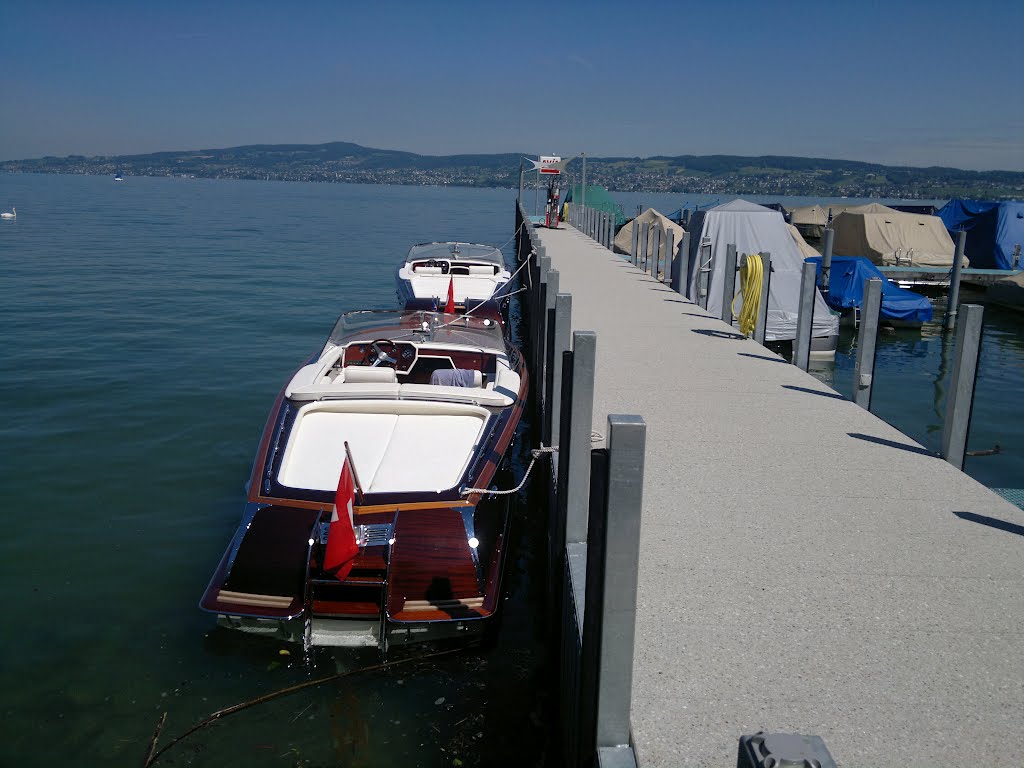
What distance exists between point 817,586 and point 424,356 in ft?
16.4

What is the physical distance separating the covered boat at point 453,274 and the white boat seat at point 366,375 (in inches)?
264

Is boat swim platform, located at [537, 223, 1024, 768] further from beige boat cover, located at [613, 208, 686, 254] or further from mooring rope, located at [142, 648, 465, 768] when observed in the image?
beige boat cover, located at [613, 208, 686, 254]

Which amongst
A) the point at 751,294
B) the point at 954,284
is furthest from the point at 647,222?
the point at 751,294

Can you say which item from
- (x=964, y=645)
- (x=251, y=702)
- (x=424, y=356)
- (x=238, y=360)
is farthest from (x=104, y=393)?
(x=964, y=645)

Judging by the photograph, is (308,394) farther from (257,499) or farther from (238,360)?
(238,360)

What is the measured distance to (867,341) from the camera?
7.82m

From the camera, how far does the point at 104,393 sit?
42.8 feet

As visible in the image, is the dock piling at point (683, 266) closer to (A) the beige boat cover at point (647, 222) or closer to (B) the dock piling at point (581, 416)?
(A) the beige boat cover at point (647, 222)

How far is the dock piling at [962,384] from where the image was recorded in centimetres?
600

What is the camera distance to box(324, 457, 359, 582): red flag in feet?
17.4

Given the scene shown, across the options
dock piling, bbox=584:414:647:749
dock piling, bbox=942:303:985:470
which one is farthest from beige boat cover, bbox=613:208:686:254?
dock piling, bbox=584:414:647:749

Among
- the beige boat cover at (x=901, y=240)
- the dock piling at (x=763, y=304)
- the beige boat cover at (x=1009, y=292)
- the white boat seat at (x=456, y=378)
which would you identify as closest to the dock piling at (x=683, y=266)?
the dock piling at (x=763, y=304)

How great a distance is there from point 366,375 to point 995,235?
96.2 ft

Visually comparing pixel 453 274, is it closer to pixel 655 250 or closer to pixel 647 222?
pixel 655 250
